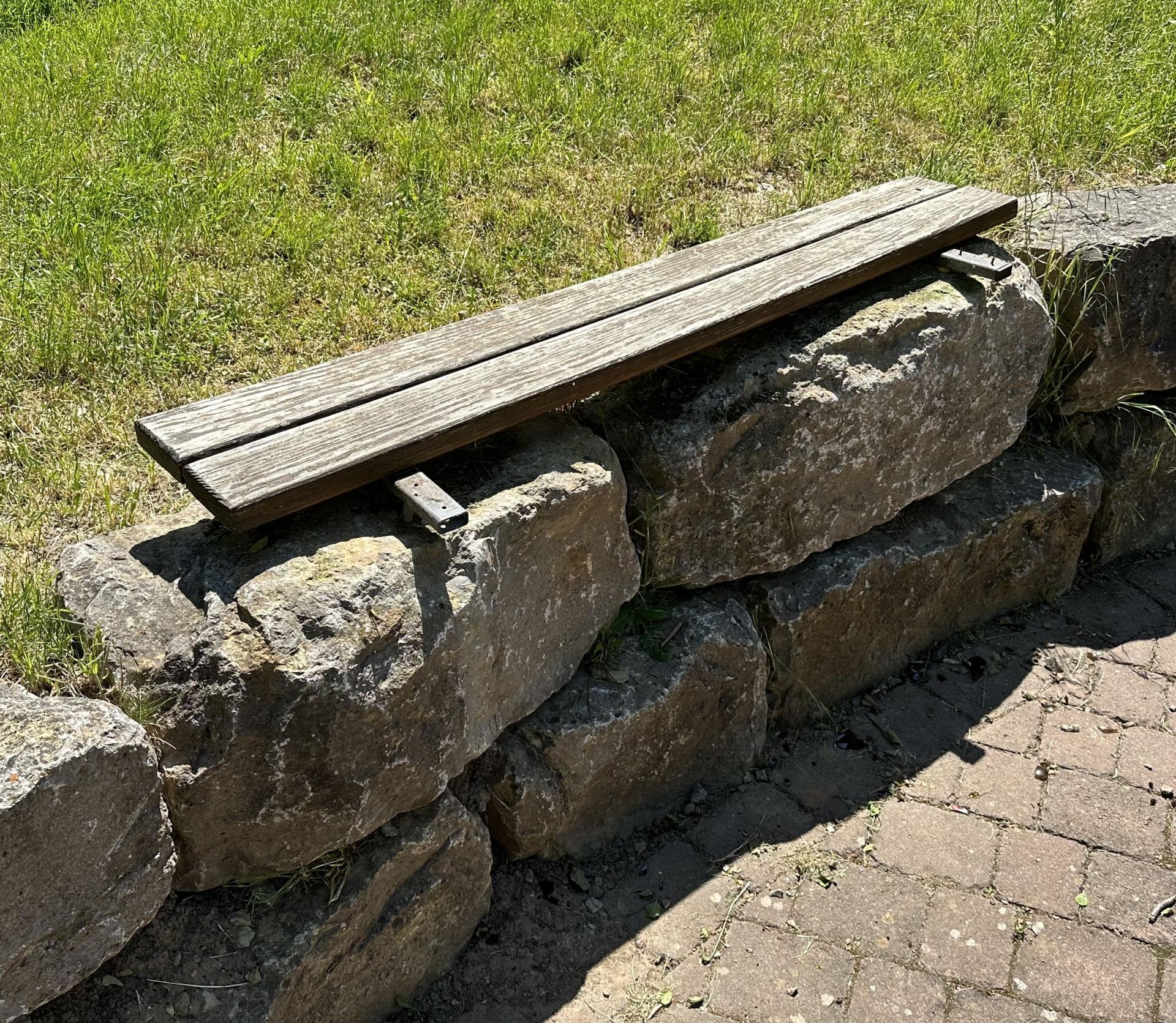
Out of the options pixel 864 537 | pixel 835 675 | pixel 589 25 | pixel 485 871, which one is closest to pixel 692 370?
pixel 864 537

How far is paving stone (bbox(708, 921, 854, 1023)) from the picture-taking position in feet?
9.00

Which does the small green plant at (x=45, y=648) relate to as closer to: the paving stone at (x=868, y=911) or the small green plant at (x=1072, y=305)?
the paving stone at (x=868, y=911)

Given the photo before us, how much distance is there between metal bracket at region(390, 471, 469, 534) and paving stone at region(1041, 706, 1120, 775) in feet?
6.65

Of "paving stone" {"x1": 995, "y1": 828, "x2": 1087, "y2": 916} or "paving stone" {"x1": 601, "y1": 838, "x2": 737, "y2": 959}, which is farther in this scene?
"paving stone" {"x1": 995, "y1": 828, "x2": 1087, "y2": 916}

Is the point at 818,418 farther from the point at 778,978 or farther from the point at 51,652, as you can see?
the point at 51,652

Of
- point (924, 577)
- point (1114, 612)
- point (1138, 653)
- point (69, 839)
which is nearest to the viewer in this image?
point (69, 839)

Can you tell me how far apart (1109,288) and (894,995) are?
2150mm

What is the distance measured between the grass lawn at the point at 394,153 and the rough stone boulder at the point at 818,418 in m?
0.81

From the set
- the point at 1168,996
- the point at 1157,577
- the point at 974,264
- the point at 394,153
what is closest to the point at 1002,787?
the point at 1168,996

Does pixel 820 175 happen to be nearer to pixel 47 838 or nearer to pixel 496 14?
pixel 496 14

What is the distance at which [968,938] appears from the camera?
2924 millimetres

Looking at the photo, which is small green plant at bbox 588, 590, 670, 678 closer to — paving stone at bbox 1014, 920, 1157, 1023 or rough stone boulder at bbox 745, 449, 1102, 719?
rough stone boulder at bbox 745, 449, 1102, 719

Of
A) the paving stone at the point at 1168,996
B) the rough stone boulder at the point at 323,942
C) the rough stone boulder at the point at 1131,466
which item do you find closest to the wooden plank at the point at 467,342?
the rough stone boulder at the point at 323,942

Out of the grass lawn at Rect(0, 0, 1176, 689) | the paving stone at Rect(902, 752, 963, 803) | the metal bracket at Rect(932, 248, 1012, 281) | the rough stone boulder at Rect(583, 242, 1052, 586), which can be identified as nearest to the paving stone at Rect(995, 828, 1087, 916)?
the paving stone at Rect(902, 752, 963, 803)
